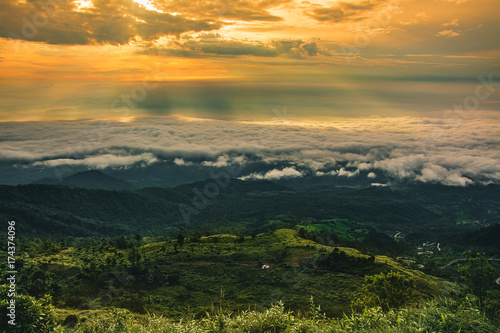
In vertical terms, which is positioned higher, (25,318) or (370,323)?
(370,323)

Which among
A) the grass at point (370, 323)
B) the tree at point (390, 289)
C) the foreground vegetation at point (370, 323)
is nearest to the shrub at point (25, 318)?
the grass at point (370, 323)

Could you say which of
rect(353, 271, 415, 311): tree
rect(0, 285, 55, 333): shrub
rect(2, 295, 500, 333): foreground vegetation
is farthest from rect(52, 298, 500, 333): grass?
rect(353, 271, 415, 311): tree

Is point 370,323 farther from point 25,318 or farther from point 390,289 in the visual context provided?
point 390,289

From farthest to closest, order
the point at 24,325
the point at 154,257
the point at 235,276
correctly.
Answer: the point at 154,257, the point at 235,276, the point at 24,325

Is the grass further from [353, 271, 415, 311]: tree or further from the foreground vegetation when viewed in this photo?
[353, 271, 415, 311]: tree

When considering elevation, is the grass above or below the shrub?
above

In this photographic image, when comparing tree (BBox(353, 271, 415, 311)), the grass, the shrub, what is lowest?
tree (BBox(353, 271, 415, 311))

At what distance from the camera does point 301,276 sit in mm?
85438

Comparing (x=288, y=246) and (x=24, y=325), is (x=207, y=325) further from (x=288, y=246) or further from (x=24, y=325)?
(x=288, y=246)

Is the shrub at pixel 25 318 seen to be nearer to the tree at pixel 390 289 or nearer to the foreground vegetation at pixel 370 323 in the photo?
the foreground vegetation at pixel 370 323

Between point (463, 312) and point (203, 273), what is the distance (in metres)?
81.5

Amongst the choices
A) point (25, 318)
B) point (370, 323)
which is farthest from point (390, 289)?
point (25, 318)

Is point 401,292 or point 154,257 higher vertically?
point 401,292

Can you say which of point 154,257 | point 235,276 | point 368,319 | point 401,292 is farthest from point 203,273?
point 368,319
